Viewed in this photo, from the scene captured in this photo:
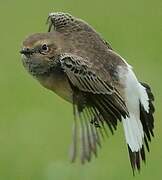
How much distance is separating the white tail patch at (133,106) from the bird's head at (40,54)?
0.60 meters

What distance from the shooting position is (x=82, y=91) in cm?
873

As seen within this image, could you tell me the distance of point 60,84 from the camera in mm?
8750

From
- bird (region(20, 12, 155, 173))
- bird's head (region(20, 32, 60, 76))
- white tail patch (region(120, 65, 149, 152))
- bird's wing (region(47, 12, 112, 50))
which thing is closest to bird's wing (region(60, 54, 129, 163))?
bird (region(20, 12, 155, 173))

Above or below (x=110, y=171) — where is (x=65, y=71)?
above

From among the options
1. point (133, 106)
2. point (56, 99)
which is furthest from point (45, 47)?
point (56, 99)

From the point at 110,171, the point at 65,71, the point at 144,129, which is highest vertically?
the point at 65,71

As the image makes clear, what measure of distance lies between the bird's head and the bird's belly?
0.22ft

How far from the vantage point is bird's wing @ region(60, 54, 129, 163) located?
8594mm

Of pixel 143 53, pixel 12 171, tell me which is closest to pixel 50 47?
pixel 12 171

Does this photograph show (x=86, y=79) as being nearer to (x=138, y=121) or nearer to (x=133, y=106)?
(x=133, y=106)

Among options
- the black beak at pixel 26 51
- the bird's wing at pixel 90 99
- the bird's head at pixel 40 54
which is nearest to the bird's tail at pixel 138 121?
the bird's wing at pixel 90 99

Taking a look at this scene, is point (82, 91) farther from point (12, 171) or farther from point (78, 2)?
point (78, 2)

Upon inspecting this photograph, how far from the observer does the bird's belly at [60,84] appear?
343 inches

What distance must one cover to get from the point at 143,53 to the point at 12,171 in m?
4.32
